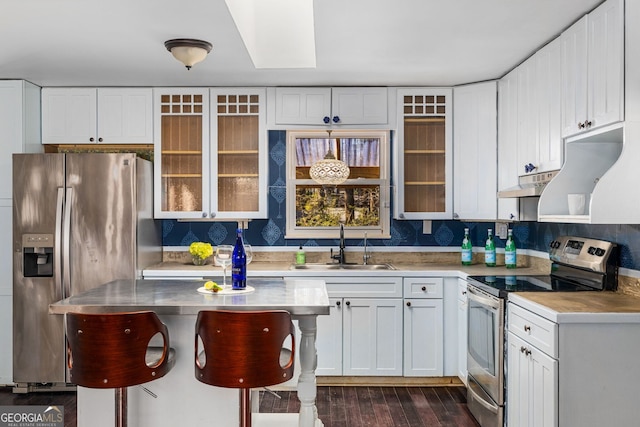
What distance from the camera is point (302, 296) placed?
8.13 feet

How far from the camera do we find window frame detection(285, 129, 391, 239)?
14.8 feet

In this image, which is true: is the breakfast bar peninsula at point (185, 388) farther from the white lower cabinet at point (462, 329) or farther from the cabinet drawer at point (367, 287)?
the white lower cabinet at point (462, 329)

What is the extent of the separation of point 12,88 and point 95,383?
2957 mm

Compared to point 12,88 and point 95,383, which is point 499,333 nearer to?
point 95,383

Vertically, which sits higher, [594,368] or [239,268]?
[239,268]

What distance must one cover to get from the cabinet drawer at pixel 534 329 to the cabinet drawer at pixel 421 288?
108 cm

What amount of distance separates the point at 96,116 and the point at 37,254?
4.01ft

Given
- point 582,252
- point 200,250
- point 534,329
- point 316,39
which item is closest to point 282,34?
point 316,39

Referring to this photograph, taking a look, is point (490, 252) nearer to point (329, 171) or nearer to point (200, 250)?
point (329, 171)

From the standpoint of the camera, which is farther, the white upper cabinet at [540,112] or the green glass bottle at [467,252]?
the green glass bottle at [467,252]

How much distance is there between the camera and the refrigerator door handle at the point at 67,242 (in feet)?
12.4

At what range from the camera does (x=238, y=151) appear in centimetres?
430

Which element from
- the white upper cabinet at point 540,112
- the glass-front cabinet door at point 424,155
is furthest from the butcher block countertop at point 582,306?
the glass-front cabinet door at point 424,155

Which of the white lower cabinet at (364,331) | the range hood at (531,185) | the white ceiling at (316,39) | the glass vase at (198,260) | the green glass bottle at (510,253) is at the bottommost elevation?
the white lower cabinet at (364,331)
